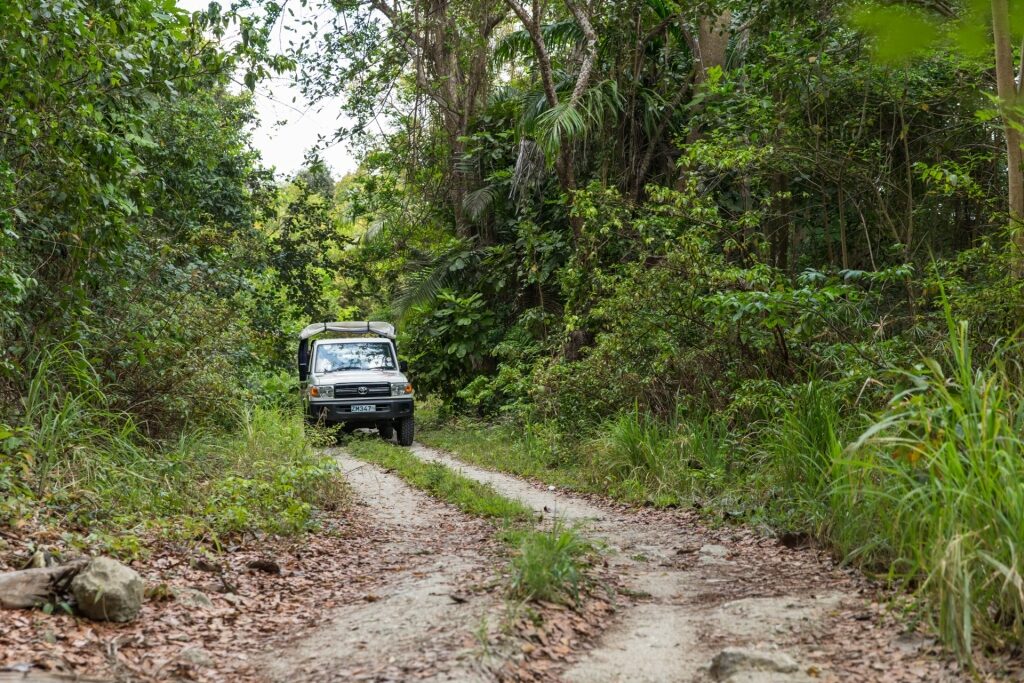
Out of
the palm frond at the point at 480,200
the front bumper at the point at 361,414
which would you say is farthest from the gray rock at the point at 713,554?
the palm frond at the point at 480,200

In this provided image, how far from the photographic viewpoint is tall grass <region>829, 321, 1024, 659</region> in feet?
13.2

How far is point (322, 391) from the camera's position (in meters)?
15.7

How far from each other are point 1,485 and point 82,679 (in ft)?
9.34

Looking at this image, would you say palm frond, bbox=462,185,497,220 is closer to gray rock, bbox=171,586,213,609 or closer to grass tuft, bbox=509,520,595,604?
grass tuft, bbox=509,520,595,604

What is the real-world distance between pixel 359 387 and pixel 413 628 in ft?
37.0

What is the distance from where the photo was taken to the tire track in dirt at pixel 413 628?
13.7ft

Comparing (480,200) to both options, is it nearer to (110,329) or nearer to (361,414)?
(361,414)

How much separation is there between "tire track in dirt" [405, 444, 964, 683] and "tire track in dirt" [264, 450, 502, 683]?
623 millimetres

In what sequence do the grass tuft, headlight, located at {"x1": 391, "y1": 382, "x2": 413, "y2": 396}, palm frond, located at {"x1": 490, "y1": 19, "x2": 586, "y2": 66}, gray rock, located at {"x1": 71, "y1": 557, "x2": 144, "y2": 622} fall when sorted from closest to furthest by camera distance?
gray rock, located at {"x1": 71, "y1": 557, "x2": 144, "y2": 622} < the grass tuft < palm frond, located at {"x1": 490, "y1": 19, "x2": 586, "y2": 66} < headlight, located at {"x1": 391, "y1": 382, "x2": 413, "y2": 396}

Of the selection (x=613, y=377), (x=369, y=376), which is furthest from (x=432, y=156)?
(x=613, y=377)

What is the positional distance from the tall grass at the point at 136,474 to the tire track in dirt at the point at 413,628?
50.6 inches

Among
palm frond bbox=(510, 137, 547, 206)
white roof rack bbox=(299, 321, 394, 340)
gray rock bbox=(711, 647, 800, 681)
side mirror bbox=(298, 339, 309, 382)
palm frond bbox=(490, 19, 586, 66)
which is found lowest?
gray rock bbox=(711, 647, 800, 681)

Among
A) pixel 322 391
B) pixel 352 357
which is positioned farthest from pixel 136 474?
→ pixel 352 357

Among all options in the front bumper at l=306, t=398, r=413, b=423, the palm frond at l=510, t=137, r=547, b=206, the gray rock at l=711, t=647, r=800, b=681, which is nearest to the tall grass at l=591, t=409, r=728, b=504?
the gray rock at l=711, t=647, r=800, b=681
